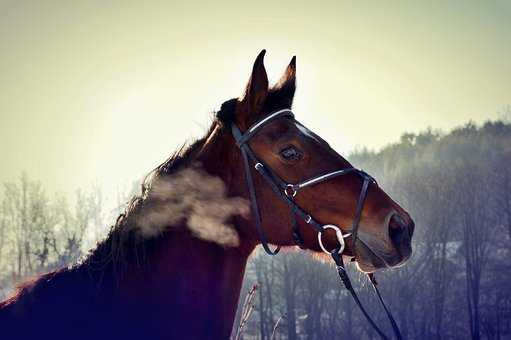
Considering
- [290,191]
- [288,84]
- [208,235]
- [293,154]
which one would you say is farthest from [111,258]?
[288,84]

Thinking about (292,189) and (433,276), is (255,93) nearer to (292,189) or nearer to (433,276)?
(292,189)

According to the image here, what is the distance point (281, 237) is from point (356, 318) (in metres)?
42.3

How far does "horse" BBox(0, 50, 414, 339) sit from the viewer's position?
315 centimetres

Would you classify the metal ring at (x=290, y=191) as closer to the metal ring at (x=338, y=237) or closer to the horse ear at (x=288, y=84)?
the metal ring at (x=338, y=237)

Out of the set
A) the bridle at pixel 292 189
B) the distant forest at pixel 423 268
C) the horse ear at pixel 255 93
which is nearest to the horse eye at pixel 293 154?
the bridle at pixel 292 189

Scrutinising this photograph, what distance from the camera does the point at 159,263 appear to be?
335 centimetres

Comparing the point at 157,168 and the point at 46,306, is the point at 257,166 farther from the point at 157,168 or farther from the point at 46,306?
the point at 46,306

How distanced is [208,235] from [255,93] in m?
1.12

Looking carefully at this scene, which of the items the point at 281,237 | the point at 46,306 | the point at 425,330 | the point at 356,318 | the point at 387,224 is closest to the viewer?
the point at 46,306

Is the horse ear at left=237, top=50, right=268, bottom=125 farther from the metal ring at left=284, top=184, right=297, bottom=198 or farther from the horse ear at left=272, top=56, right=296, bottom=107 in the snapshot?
the metal ring at left=284, top=184, right=297, bottom=198

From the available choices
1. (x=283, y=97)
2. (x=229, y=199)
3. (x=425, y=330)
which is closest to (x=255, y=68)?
(x=283, y=97)

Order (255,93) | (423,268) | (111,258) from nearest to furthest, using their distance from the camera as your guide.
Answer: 1. (111,258)
2. (255,93)
3. (423,268)

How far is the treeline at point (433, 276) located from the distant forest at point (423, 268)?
89 millimetres

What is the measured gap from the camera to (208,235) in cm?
350
